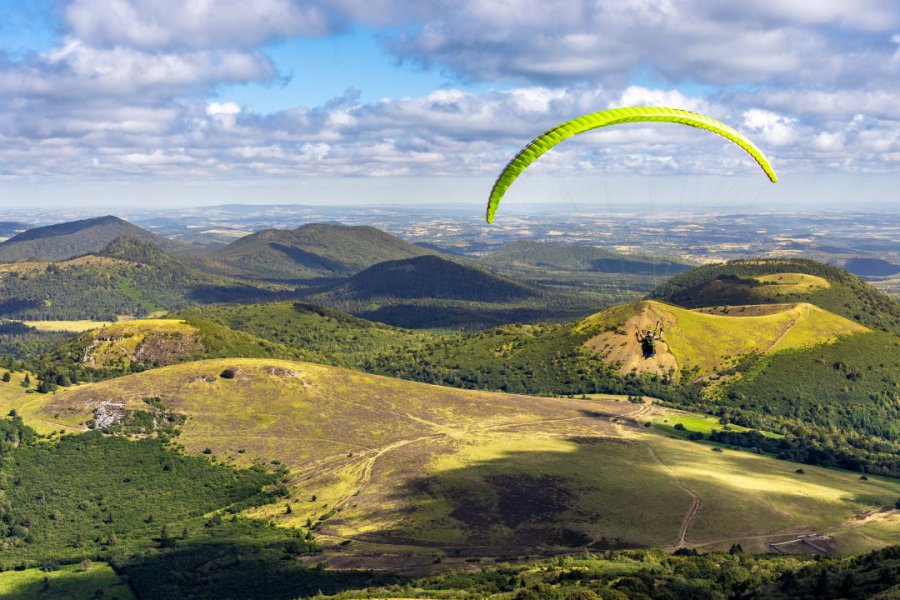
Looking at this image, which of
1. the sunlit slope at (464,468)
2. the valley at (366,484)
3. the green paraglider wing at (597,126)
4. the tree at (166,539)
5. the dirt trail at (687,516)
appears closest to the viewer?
the green paraglider wing at (597,126)

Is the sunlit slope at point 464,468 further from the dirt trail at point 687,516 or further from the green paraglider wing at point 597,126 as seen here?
the green paraglider wing at point 597,126

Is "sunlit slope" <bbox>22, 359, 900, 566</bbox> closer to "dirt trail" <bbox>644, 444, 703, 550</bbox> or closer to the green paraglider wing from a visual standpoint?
"dirt trail" <bbox>644, 444, 703, 550</bbox>

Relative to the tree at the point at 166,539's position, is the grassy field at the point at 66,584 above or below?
below

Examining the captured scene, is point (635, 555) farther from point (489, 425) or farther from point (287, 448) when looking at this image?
point (287, 448)

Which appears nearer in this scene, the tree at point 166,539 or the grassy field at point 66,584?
the grassy field at point 66,584

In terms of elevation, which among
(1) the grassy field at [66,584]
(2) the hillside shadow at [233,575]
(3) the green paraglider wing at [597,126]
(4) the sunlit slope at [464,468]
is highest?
(3) the green paraglider wing at [597,126]

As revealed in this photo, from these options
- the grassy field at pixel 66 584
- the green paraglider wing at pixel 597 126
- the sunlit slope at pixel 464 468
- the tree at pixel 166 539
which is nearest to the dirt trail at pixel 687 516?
the sunlit slope at pixel 464 468

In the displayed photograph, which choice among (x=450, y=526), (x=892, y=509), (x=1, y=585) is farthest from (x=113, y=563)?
(x=892, y=509)

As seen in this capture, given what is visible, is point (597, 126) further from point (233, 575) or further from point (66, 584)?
point (66, 584)
